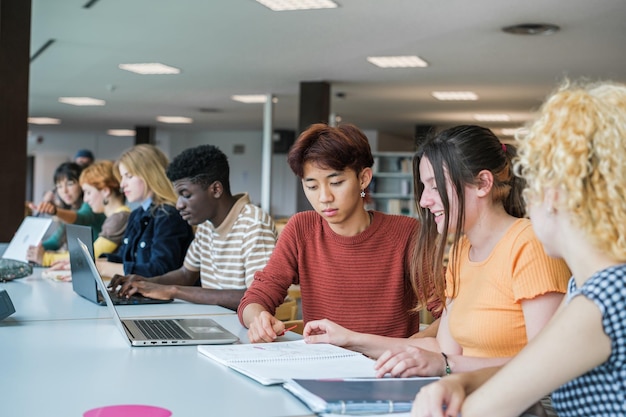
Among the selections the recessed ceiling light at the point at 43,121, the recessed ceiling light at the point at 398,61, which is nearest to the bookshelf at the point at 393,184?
the recessed ceiling light at the point at 398,61

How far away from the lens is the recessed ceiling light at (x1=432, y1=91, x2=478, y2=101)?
36.0 ft

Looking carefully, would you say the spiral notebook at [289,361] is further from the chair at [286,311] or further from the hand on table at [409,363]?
the chair at [286,311]

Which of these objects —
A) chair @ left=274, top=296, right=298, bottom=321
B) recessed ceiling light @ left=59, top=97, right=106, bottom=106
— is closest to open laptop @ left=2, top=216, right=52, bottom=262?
chair @ left=274, top=296, right=298, bottom=321

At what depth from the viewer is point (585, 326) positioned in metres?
1.09

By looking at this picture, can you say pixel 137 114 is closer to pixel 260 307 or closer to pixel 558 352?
pixel 260 307

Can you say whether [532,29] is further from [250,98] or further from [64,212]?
[250,98]

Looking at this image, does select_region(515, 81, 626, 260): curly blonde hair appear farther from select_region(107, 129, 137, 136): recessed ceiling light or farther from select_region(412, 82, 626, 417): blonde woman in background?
select_region(107, 129, 137, 136): recessed ceiling light

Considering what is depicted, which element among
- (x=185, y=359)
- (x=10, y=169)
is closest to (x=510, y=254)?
(x=185, y=359)

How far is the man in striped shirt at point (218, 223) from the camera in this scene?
311 centimetres

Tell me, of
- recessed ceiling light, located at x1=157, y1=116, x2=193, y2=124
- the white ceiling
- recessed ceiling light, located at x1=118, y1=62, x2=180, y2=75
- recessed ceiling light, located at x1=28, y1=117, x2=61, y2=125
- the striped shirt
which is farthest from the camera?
recessed ceiling light, located at x1=28, y1=117, x2=61, y2=125

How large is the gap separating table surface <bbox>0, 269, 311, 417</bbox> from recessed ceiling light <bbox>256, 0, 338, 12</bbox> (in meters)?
4.33

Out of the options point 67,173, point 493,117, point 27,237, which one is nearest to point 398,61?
point 67,173

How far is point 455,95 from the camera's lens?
11.2m

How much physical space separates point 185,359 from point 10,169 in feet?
10.7
